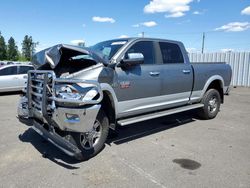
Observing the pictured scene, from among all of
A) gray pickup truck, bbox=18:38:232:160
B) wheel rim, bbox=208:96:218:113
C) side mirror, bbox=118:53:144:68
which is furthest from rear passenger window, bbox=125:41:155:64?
wheel rim, bbox=208:96:218:113

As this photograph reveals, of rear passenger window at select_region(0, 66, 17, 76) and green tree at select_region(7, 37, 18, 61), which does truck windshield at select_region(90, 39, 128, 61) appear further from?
green tree at select_region(7, 37, 18, 61)

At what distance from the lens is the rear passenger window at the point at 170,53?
5907 mm

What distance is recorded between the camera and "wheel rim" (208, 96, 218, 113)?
7409mm

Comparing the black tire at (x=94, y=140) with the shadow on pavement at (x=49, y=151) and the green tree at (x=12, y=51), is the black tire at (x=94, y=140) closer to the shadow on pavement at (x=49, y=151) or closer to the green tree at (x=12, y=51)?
the shadow on pavement at (x=49, y=151)

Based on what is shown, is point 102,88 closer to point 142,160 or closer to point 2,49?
point 142,160

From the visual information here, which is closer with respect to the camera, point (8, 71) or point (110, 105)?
point (110, 105)

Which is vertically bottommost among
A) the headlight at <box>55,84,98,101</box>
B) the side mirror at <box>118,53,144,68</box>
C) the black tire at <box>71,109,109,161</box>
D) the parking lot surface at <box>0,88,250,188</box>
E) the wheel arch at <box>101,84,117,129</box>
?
the parking lot surface at <box>0,88,250,188</box>

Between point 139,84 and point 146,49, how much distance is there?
3.06ft

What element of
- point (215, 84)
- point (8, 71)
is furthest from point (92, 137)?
point (8, 71)

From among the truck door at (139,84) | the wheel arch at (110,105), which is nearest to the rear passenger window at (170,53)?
the truck door at (139,84)

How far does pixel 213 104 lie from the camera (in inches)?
295

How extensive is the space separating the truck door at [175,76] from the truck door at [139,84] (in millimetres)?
293

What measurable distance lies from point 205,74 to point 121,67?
3.18 m

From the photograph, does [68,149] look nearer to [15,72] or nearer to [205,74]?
[205,74]
